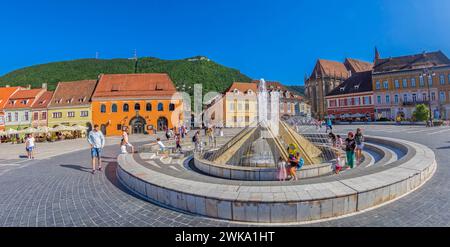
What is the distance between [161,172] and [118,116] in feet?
119

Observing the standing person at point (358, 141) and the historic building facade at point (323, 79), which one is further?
the historic building facade at point (323, 79)

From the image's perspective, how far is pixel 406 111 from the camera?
44312mm

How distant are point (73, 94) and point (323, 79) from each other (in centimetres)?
6156

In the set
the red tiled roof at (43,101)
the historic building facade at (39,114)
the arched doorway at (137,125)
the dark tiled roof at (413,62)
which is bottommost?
the arched doorway at (137,125)

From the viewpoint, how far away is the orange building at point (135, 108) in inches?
1527

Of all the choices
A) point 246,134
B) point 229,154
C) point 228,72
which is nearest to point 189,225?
point 229,154

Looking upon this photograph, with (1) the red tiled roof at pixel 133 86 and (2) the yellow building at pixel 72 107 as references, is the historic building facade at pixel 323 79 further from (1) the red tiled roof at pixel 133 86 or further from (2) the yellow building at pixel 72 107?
(2) the yellow building at pixel 72 107

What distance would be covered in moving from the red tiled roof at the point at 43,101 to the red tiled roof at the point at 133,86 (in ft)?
34.0

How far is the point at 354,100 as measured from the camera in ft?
166

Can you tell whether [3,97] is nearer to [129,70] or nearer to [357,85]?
[129,70]

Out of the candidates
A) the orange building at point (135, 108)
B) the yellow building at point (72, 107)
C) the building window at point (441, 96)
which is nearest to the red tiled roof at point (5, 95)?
the yellow building at point (72, 107)

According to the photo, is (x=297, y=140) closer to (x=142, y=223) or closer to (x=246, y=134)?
(x=246, y=134)

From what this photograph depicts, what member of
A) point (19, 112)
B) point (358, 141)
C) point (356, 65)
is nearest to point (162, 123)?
point (19, 112)

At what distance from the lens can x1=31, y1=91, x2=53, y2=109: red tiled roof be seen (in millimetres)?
41250
